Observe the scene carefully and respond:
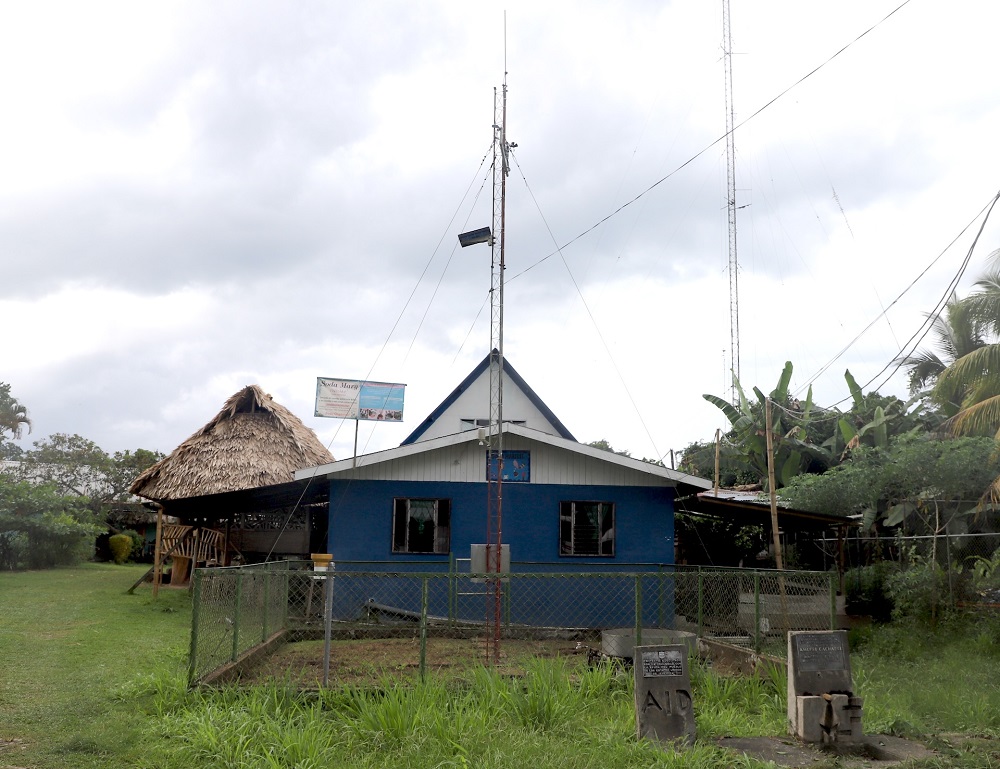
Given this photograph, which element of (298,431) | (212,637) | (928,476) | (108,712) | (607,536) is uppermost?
(298,431)

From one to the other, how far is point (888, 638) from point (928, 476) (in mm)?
3747

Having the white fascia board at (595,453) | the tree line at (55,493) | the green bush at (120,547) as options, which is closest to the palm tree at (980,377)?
the white fascia board at (595,453)

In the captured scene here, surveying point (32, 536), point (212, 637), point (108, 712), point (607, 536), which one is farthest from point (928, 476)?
point (32, 536)

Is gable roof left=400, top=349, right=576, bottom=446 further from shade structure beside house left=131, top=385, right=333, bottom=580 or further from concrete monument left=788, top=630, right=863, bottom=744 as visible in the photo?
concrete monument left=788, top=630, right=863, bottom=744

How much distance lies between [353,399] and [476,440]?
7.59 feet

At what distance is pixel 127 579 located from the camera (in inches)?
957

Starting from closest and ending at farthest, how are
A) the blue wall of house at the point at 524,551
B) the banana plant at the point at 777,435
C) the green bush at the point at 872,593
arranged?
1. the blue wall of house at the point at 524,551
2. the green bush at the point at 872,593
3. the banana plant at the point at 777,435

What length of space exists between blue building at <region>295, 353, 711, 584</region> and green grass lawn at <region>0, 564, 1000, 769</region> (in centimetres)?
560

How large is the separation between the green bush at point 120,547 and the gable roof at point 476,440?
21.2 meters

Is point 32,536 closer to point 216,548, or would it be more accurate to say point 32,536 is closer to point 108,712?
point 216,548

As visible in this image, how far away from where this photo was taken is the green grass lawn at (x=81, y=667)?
268 inches

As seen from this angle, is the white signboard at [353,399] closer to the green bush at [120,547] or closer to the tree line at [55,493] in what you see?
the tree line at [55,493]

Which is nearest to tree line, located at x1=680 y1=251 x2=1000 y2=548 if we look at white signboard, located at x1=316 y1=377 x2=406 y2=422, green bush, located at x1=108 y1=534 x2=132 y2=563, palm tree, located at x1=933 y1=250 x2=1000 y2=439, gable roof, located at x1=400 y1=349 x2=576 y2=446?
palm tree, located at x1=933 y1=250 x2=1000 y2=439

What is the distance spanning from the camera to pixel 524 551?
16203 millimetres
